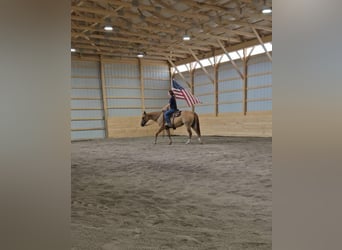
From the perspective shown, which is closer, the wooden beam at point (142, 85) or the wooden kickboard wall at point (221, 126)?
the wooden kickboard wall at point (221, 126)

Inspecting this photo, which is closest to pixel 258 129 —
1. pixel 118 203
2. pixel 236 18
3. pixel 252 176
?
pixel 236 18

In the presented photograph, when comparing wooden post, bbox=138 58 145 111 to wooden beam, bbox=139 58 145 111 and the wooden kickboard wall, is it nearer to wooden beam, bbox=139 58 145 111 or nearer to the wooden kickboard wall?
wooden beam, bbox=139 58 145 111

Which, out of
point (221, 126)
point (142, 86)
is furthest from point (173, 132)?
point (221, 126)

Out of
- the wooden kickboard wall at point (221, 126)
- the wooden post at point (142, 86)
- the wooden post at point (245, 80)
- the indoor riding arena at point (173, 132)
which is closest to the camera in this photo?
Answer: the indoor riding arena at point (173, 132)

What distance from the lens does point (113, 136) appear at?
20.6 metres

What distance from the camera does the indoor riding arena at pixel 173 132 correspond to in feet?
10.1

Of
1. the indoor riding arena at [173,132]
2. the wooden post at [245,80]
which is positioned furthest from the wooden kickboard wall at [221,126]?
the wooden post at [245,80]

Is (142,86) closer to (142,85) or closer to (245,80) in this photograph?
(142,85)

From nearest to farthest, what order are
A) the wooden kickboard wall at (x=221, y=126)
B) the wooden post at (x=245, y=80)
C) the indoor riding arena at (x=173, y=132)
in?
1. the indoor riding arena at (x=173, y=132)
2. the wooden kickboard wall at (x=221, y=126)
3. the wooden post at (x=245, y=80)

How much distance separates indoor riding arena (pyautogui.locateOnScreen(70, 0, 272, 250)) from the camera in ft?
10.1

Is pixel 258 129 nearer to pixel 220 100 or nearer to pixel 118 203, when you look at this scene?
pixel 220 100

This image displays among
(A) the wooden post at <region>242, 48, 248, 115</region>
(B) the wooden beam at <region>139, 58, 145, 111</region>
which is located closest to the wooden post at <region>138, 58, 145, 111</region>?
(B) the wooden beam at <region>139, 58, 145, 111</region>

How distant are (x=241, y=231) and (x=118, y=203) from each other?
1.58 meters

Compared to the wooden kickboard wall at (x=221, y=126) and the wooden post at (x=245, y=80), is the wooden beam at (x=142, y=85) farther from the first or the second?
the wooden post at (x=245, y=80)
